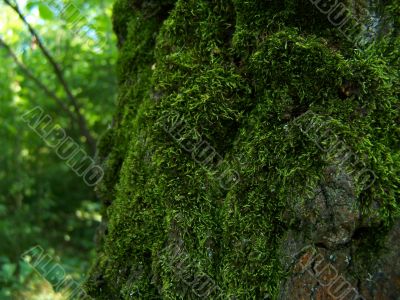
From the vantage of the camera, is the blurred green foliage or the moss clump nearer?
the moss clump

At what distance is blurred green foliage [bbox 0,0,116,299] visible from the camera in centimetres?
544

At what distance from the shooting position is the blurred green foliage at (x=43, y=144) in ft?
A: 17.9

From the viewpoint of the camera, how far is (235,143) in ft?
5.97

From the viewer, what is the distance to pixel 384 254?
158 centimetres

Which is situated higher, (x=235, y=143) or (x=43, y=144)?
(x=43, y=144)

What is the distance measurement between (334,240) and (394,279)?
0.97 feet

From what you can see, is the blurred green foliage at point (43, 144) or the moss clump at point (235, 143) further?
the blurred green foliage at point (43, 144)

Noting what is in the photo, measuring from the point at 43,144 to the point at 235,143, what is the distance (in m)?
6.07

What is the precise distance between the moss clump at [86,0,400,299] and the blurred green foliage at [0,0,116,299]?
3.10 metres

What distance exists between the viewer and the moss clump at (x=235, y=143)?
162 cm

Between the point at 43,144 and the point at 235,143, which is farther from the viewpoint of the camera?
the point at 43,144

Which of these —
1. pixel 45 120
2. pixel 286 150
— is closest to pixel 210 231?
pixel 286 150

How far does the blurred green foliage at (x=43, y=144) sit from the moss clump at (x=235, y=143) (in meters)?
3.10

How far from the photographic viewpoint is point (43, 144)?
700 cm
